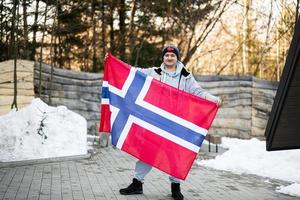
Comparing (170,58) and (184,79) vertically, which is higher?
(170,58)

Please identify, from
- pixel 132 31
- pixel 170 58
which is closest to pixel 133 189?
pixel 170 58

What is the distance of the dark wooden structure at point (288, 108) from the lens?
5.10 metres

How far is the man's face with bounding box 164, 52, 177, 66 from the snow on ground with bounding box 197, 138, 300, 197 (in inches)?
140

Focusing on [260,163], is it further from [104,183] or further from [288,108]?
[288,108]

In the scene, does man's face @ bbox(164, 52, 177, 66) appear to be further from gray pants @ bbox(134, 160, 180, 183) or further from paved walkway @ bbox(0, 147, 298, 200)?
paved walkway @ bbox(0, 147, 298, 200)

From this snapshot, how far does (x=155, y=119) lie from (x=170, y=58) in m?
0.86

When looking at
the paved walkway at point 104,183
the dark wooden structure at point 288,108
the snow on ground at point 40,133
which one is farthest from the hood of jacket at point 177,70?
the snow on ground at point 40,133

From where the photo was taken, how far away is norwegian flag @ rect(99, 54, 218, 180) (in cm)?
598

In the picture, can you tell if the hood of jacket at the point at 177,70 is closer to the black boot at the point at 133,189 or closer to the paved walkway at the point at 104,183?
the black boot at the point at 133,189

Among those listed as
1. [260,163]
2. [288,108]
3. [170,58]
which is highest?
[170,58]

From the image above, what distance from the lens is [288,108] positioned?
5.29 metres

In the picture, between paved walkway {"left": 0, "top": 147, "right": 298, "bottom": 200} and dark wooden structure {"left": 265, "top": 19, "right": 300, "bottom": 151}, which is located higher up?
dark wooden structure {"left": 265, "top": 19, "right": 300, "bottom": 151}

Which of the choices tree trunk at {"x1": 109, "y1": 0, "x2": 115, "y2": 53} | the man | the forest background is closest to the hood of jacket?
the man

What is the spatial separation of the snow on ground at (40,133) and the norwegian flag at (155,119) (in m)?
3.27
